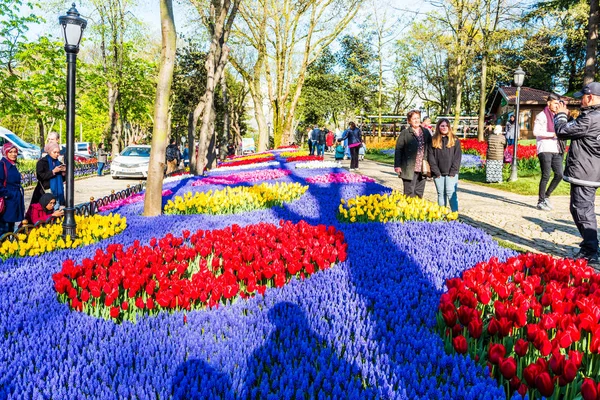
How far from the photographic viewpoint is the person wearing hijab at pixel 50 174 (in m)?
7.91

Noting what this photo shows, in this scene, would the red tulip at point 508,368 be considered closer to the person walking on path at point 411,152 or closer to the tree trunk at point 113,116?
the person walking on path at point 411,152

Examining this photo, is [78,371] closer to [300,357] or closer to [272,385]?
[272,385]

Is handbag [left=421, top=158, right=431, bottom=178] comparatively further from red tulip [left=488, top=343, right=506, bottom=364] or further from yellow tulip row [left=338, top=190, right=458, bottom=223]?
red tulip [left=488, top=343, right=506, bottom=364]

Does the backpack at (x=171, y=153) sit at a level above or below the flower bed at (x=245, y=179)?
above

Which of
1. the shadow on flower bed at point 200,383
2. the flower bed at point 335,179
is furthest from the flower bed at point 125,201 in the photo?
the shadow on flower bed at point 200,383

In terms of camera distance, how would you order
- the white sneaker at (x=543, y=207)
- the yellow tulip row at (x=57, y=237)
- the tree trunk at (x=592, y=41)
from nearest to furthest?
the yellow tulip row at (x=57, y=237), the white sneaker at (x=543, y=207), the tree trunk at (x=592, y=41)

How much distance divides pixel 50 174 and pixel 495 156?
12835 millimetres

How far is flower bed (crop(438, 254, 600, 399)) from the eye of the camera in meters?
2.42

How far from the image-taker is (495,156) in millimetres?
14930

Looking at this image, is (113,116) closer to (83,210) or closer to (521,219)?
(83,210)

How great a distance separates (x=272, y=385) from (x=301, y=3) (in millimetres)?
31105

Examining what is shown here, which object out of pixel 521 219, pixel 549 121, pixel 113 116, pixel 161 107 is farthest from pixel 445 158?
pixel 113 116

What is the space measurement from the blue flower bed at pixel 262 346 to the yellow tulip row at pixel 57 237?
1.60 feet

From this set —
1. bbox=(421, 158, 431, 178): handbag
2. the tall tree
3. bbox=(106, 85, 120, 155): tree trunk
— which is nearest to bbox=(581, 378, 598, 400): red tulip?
bbox=(421, 158, 431, 178): handbag
